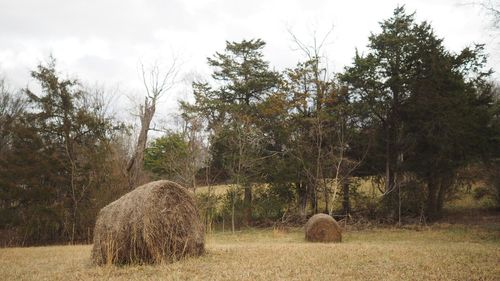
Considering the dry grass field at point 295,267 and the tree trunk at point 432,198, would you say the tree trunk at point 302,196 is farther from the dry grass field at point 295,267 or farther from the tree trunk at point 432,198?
the dry grass field at point 295,267

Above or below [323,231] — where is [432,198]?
above

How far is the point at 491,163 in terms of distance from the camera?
21.0 meters

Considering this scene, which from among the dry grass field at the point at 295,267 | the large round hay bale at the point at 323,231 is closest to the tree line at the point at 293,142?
the large round hay bale at the point at 323,231

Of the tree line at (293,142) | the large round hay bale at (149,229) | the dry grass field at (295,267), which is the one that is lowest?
the dry grass field at (295,267)

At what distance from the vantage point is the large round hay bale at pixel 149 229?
8.83 metres

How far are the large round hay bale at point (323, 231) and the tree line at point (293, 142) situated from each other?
592 cm

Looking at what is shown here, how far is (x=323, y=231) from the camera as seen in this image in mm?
14719

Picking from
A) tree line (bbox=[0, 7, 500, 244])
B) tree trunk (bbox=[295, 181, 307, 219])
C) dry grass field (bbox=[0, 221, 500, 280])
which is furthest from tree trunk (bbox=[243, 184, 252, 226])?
dry grass field (bbox=[0, 221, 500, 280])

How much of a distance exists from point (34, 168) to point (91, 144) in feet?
9.35

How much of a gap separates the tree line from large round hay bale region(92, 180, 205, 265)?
10949 millimetres

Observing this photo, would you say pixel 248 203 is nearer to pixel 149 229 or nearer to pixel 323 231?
pixel 323 231

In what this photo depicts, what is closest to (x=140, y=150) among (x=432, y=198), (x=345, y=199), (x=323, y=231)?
(x=345, y=199)

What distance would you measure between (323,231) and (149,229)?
25.0ft

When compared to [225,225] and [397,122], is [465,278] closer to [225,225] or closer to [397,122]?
[397,122]
